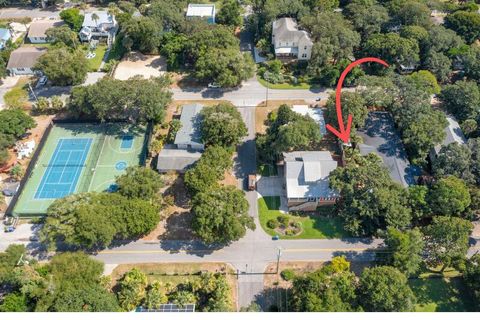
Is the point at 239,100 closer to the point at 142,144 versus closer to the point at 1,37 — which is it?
the point at 142,144

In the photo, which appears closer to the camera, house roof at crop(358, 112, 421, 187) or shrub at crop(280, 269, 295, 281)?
shrub at crop(280, 269, 295, 281)

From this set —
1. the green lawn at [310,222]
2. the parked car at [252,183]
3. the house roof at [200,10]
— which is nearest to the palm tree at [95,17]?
the house roof at [200,10]

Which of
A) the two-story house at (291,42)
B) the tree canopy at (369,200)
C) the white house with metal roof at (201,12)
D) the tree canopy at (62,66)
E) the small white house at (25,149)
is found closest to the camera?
the tree canopy at (369,200)

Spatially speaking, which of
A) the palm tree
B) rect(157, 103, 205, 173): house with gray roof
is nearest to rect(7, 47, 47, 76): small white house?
the palm tree

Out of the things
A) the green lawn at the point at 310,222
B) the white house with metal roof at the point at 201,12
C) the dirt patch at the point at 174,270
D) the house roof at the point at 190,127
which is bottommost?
the dirt patch at the point at 174,270

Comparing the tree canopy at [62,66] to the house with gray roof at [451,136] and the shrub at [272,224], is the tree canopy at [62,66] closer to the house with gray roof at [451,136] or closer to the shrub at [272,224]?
the shrub at [272,224]

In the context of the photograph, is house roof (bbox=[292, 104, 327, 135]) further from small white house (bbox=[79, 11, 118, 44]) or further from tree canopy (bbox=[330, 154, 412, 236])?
small white house (bbox=[79, 11, 118, 44])
